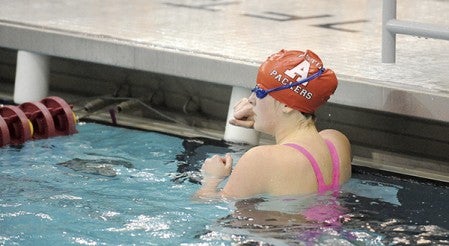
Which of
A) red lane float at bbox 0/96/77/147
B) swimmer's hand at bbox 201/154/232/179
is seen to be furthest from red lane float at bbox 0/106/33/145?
swimmer's hand at bbox 201/154/232/179

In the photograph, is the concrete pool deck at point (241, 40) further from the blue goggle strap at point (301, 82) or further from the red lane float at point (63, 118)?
the blue goggle strap at point (301, 82)

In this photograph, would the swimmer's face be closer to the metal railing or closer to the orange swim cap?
the orange swim cap

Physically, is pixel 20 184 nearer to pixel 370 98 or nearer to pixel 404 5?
pixel 370 98

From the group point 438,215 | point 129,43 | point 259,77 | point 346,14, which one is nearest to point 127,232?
point 259,77

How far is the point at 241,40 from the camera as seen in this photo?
22.1 ft

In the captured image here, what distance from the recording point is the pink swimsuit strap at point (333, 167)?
4539 millimetres

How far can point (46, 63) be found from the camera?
686 cm

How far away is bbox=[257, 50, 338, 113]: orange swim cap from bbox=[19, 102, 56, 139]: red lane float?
1838 millimetres

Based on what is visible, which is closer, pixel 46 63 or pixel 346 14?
pixel 46 63

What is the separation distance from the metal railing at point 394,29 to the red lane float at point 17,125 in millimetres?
1941

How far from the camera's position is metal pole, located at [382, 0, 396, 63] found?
569 cm

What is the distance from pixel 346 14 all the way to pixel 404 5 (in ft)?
1.38

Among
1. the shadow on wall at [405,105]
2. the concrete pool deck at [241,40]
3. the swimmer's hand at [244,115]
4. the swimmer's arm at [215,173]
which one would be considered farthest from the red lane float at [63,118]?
the shadow on wall at [405,105]

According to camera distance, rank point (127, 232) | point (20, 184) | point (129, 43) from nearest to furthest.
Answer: point (127, 232), point (20, 184), point (129, 43)
